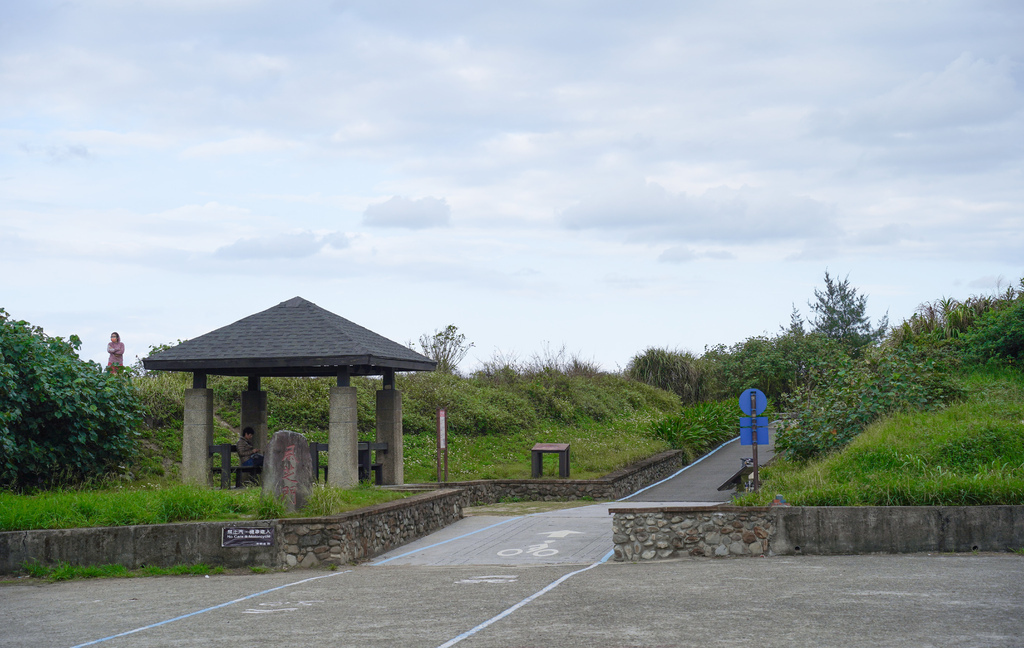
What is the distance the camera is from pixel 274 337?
17.5m

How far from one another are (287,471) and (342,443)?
388cm

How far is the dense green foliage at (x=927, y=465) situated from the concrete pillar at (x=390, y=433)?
761 centimetres

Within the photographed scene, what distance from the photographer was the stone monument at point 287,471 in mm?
12547

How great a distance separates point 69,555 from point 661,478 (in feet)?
Result: 53.8

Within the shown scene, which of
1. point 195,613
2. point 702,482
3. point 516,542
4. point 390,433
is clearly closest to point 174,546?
point 195,613

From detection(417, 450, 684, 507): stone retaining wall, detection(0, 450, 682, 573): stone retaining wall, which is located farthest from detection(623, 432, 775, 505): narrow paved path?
detection(0, 450, 682, 573): stone retaining wall

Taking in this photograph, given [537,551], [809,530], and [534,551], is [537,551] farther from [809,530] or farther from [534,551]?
[809,530]

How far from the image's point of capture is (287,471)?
12625 millimetres

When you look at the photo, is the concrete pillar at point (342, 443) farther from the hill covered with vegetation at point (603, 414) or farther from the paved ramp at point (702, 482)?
the paved ramp at point (702, 482)

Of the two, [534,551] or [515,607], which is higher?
[515,607]

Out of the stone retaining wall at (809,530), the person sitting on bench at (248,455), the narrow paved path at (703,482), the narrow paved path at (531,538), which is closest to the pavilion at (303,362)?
the person sitting on bench at (248,455)

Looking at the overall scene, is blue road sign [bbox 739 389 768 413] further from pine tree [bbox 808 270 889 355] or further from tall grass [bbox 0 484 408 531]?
pine tree [bbox 808 270 889 355]

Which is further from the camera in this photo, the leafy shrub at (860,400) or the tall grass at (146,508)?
the leafy shrub at (860,400)

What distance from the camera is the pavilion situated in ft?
54.2
